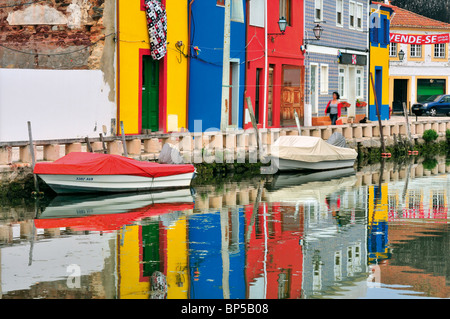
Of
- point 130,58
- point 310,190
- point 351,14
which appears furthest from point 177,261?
point 351,14

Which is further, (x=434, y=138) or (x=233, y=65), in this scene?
(x=434, y=138)

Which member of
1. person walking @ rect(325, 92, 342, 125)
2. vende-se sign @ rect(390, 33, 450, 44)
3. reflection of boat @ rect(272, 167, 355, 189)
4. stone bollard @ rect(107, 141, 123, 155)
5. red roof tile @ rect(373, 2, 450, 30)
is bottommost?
reflection of boat @ rect(272, 167, 355, 189)

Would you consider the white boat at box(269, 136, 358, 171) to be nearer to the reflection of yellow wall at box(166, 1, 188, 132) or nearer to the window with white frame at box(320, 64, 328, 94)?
the reflection of yellow wall at box(166, 1, 188, 132)

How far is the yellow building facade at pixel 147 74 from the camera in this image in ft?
93.8

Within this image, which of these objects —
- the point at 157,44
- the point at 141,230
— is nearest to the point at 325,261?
the point at 141,230

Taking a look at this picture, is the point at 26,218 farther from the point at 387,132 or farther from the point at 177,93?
the point at 387,132

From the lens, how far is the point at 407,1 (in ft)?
265

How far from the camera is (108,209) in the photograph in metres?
21.2

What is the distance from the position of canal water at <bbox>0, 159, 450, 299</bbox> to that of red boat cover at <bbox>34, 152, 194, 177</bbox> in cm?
67

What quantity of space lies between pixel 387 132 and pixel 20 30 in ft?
64.7

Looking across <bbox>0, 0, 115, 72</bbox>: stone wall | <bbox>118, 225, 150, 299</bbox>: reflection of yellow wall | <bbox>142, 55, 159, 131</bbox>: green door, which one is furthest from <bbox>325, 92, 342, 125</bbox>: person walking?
<bbox>118, 225, 150, 299</bbox>: reflection of yellow wall

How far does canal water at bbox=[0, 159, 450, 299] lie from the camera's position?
13094mm

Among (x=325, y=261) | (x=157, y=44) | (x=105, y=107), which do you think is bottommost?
(x=325, y=261)

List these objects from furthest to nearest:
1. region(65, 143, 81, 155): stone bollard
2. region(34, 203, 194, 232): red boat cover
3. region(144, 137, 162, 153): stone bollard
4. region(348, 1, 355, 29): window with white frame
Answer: region(348, 1, 355, 29): window with white frame < region(144, 137, 162, 153): stone bollard < region(65, 143, 81, 155): stone bollard < region(34, 203, 194, 232): red boat cover
